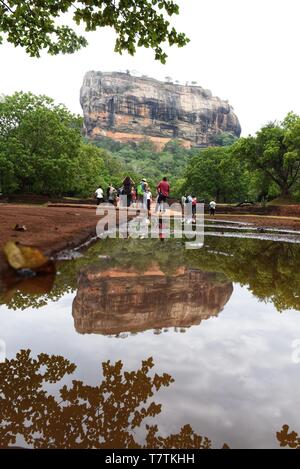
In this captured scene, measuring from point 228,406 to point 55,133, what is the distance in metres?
42.0

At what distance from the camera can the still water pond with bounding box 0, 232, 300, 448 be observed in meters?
2.18

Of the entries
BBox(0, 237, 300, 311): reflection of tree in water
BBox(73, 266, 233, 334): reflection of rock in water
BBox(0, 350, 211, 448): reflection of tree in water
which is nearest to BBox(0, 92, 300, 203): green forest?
BBox(0, 237, 300, 311): reflection of tree in water

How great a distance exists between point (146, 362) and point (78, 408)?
0.74 m

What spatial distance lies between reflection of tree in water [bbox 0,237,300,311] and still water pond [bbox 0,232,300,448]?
48 mm

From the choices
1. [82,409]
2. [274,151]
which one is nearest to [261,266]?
[82,409]

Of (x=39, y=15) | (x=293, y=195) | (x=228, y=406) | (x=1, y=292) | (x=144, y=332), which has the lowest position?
(x=228, y=406)

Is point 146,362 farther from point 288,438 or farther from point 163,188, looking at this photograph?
point 163,188

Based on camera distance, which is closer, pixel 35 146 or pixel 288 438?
pixel 288 438

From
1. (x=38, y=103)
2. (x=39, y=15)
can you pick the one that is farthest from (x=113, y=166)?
(x=39, y=15)

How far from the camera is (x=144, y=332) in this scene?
11.8 ft

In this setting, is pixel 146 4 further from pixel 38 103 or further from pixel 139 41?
pixel 38 103

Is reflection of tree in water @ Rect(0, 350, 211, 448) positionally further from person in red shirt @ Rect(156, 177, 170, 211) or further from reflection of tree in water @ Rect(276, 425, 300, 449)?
person in red shirt @ Rect(156, 177, 170, 211)

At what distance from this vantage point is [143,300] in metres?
4.57
